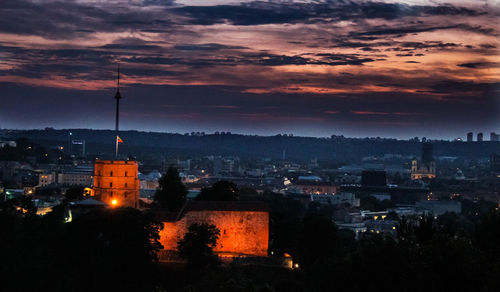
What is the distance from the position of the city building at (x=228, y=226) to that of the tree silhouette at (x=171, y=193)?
907 centimetres

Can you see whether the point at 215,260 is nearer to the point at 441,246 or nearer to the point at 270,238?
the point at 270,238

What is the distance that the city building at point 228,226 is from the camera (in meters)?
39.0

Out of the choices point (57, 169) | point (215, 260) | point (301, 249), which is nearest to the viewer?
point (215, 260)

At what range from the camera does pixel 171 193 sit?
165 feet

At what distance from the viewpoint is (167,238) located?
38906 millimetres

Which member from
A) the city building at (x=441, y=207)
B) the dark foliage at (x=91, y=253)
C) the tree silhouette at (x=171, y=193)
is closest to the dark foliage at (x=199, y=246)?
the dark foliage at (x=91, y=253)

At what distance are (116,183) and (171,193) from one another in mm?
4893

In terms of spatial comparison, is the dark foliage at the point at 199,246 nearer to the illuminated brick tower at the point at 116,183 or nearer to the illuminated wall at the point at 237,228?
the illuminated wall at the point at 237,228

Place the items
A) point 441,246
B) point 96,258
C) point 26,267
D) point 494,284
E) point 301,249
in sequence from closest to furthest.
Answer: point 494,284
point 441,246
point 26,267
point 96,258
point 301,249

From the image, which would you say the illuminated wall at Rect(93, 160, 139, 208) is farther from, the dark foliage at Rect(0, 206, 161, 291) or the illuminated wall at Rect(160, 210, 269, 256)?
the illuminated wall at Rect(160, 210, 269, 256)

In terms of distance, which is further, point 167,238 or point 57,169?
point 57,169

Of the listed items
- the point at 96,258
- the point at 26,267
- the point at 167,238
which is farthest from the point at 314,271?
the point at 26,267

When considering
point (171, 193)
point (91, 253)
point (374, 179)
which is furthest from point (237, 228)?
point (374, 179)

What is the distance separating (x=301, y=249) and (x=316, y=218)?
3.97m
